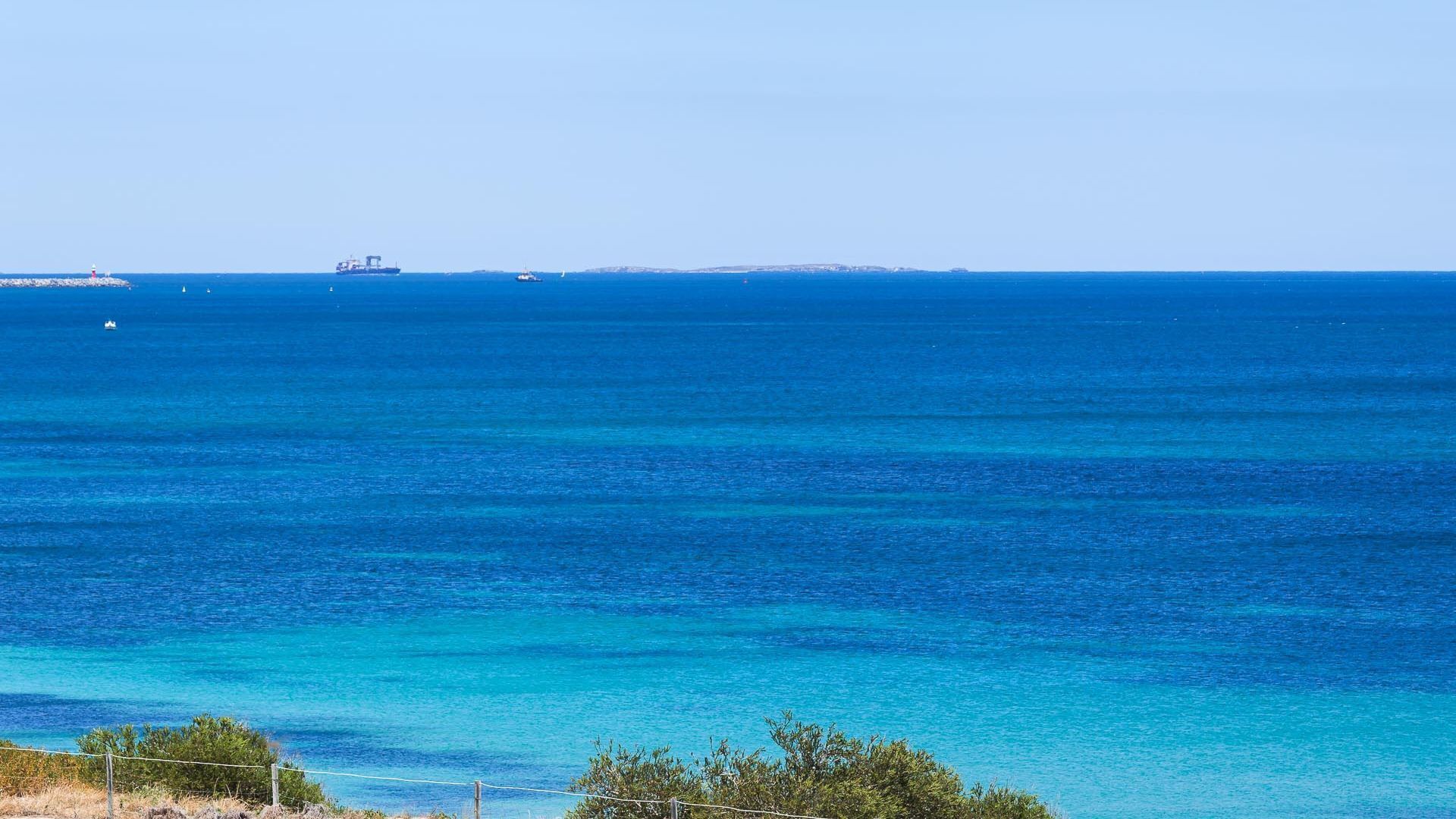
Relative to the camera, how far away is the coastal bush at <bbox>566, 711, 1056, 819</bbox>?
19.8m

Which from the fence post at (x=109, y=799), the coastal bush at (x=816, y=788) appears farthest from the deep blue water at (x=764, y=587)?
the fence post at (x=109, y=799)

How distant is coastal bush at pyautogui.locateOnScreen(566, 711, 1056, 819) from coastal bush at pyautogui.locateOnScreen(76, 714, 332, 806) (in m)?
4.50

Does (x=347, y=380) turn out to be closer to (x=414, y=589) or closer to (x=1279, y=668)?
(x=414, y=589)

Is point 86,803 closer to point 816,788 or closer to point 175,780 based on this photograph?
point 175,780

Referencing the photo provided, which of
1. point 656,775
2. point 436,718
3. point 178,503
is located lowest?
point 656,775

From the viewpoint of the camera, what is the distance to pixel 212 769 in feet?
76.3

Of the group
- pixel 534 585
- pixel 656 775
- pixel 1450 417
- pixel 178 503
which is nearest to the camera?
pixel 656 775

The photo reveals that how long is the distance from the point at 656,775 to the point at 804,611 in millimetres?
23875

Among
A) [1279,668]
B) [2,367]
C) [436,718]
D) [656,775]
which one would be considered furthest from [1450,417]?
[2,367]

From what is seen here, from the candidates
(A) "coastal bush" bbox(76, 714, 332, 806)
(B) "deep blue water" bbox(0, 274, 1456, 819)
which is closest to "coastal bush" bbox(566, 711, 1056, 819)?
(A) "coastal bush" bbox(76, 714, 332, 806)

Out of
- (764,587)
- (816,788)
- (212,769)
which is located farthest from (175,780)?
(764,587)

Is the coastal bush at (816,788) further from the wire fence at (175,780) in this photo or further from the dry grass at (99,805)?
the dry grass at (99,805)

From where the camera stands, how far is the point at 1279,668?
39.0 meters

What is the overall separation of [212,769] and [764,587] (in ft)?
85.1
